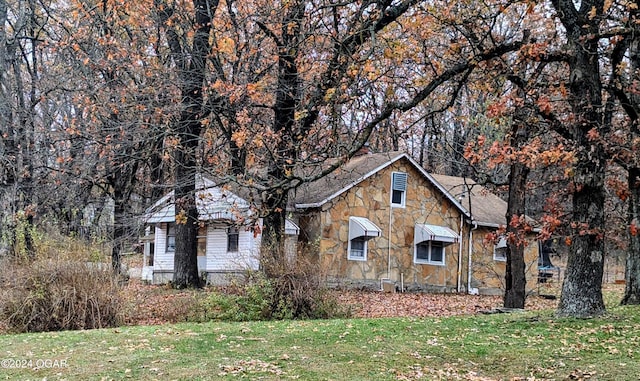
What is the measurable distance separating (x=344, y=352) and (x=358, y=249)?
13.8 m

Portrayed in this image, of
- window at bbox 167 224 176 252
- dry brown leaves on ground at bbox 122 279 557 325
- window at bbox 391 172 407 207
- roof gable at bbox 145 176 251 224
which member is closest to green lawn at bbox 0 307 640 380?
dry brown leaves on ground at bbox 122 279 557 325

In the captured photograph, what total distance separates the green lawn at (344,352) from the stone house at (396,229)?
31.4ft

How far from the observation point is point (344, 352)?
25.8 feet

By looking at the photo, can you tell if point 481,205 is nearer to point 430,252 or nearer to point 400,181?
point 430,252

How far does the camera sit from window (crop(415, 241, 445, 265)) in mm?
23250

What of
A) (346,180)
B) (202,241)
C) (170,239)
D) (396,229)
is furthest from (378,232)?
(170,239)

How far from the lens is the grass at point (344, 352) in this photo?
676 cm

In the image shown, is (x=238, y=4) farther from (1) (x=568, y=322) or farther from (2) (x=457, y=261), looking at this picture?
(2) (x=457, y=261)

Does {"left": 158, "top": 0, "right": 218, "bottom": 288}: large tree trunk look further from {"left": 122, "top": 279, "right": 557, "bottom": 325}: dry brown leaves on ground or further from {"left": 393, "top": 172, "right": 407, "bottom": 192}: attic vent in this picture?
{"left": 393, "top": 172, "right": 407, "bottom": 192}: attic vent

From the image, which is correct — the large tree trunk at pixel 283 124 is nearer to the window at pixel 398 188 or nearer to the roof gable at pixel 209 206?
the roof gable at pixel 209 206

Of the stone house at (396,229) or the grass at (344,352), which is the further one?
the stone house at (396,229)

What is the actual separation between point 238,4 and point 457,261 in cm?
1339

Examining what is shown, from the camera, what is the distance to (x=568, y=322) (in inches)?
373

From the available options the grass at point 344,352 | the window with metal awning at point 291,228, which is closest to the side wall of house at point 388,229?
the window with metal awning at point 291,228
